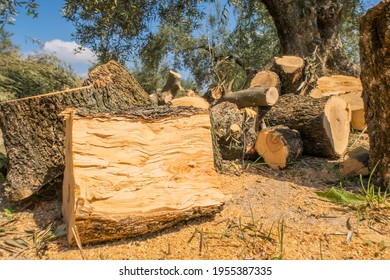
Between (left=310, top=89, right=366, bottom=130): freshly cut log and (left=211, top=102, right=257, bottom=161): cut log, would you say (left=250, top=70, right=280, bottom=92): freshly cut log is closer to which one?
(left=310, top=89, right=366, bottom=130): freshly cut log

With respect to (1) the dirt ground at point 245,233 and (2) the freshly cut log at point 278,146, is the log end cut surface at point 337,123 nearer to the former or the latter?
(2) the freshly cut log at point 278,146

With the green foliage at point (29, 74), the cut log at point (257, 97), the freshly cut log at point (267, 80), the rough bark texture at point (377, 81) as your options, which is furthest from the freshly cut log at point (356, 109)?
the green foliage at point (29, 74)

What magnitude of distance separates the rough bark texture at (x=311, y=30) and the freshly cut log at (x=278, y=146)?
398 cm

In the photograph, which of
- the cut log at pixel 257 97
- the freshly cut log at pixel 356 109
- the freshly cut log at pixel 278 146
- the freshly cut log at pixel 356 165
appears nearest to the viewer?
the freshly cut log at pixel 356 165

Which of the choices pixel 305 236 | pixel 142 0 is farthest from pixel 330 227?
pixel 142 0

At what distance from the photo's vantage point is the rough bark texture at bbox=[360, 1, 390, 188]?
314cm

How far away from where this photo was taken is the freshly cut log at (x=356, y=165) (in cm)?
368

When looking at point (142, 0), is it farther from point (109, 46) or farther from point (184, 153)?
point (184, 153)

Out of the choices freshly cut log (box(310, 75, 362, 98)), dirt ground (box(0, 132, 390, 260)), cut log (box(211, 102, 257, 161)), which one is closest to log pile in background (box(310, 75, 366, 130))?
freshly cut log (box(310, 75, 362, 98))

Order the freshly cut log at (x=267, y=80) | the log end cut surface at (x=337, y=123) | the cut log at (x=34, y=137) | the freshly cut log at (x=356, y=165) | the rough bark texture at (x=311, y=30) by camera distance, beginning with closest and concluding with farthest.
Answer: the cut log at (x=34, y=137) → the freshly cut log at (x=356, y=165) → the log end cut surface at (x=337, y=123) → the freshly cut log at (x=267, y=80) → the rough bark texture at (x=311, y=30)

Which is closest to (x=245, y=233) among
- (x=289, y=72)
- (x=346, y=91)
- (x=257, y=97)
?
(x=257, y=97)

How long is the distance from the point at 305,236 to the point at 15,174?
261cm

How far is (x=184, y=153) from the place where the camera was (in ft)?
9.41
